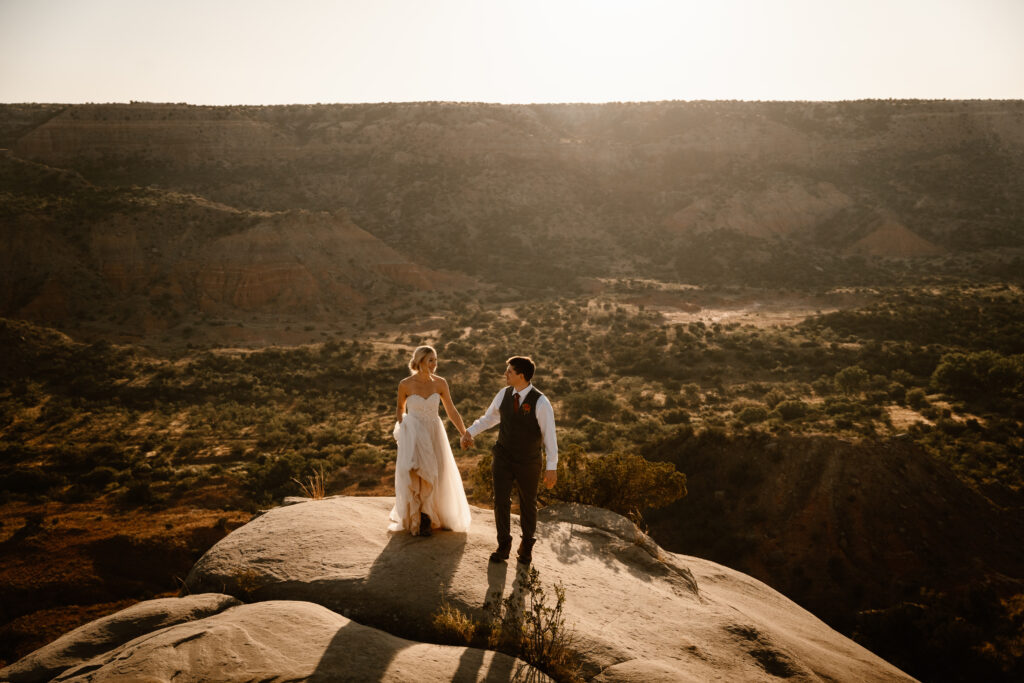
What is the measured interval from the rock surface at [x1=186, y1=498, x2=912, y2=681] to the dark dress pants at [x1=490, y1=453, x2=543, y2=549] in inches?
12.4

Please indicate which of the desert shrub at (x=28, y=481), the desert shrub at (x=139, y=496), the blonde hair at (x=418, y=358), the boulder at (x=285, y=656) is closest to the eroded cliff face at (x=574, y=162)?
the desert shrub at (x=28, y=481)

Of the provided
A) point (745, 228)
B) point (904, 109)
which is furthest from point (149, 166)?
point (904, 109)

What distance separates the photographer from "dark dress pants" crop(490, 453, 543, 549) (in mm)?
5309

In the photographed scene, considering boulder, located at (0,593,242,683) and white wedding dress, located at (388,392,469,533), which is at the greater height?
white wedding dress, located at (388,392,469,533)

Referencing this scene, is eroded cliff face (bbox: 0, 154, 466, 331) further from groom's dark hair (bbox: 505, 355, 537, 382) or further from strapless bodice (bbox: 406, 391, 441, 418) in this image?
groom's dark hair (bbox: 505, 355, 537, 382)

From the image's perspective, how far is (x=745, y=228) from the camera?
5112 cm

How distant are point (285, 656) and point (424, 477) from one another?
81.7 inches

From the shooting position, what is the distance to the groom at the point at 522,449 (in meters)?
5.25

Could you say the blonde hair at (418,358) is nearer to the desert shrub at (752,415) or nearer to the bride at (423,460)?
the bride at (423,460)

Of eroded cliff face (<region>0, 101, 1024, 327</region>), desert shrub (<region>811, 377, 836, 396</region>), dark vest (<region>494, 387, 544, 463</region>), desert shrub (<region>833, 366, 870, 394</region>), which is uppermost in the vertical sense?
eroded cliff face (<region>0, 101, 1024, 327</region>)

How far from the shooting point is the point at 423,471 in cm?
559

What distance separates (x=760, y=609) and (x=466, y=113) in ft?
197

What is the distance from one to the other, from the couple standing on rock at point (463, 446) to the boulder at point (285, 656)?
1.44 meters

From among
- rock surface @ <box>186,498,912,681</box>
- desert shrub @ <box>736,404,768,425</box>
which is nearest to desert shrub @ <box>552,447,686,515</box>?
rock surface @ <box>186,498,912,681</box>
